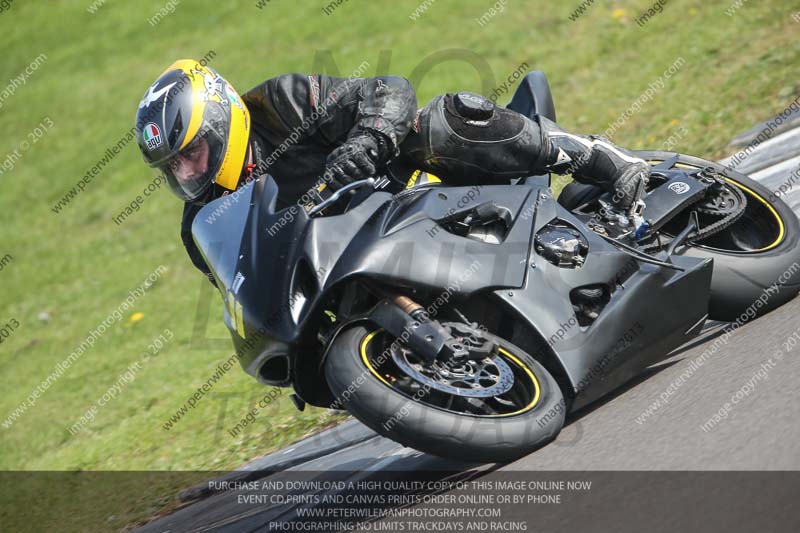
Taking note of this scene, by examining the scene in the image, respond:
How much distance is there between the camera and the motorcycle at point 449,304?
3.80 meters

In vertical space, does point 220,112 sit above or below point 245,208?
above

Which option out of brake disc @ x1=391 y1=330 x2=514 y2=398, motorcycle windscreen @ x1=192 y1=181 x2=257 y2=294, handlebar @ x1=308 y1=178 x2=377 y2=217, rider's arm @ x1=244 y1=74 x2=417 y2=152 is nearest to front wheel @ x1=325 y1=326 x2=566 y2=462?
brake disc @ x1=391 y1=330 x2=514 y2=398

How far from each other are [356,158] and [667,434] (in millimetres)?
1723

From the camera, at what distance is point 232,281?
4.14 m

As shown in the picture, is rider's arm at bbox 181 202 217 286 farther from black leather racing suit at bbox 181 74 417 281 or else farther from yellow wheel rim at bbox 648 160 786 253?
yellow wheel rim at bbox 648 160 786 253

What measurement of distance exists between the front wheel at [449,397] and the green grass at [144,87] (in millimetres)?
1912

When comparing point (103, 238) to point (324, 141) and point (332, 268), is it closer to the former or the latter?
point (324, 141)

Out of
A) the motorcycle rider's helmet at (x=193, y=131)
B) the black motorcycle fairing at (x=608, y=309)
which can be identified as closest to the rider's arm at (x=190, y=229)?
the motorcycle rider's helmet at (x=193, y=131)

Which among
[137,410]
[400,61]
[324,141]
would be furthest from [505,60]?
[324,141]

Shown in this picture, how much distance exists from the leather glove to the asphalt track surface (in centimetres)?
137

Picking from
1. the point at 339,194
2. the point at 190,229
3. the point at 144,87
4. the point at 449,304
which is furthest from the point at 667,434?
the point at 144,87

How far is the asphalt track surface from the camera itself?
358 centimetres

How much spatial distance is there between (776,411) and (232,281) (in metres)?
2.22

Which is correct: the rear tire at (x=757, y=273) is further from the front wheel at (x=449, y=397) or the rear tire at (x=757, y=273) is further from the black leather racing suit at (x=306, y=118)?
the black leather racing suit at (x=306, y=118)
